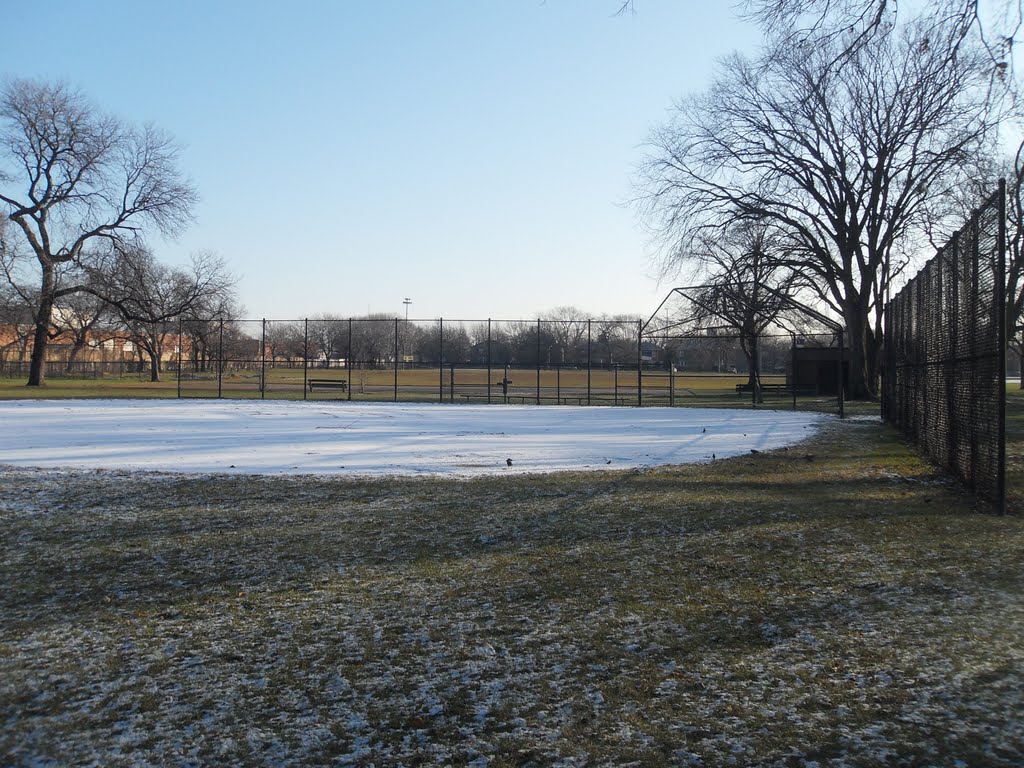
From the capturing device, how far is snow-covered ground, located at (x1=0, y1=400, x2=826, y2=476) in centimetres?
1204

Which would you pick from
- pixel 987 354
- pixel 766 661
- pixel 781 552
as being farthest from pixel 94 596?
pixel 987 354

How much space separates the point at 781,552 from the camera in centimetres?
632

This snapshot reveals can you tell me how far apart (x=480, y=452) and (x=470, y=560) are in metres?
7.65

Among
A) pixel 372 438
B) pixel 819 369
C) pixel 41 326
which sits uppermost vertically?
pixel 41 326

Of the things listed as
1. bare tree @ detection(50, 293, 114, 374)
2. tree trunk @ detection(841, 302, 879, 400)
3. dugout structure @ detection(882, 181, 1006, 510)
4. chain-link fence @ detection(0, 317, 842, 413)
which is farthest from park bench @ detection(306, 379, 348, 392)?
bare tree @ detection(50, 293, 114, 374)

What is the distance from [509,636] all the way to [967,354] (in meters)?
7.59

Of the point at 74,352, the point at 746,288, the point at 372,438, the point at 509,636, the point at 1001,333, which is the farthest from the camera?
the point at 74,352

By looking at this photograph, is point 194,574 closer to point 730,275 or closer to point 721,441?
point 721,441

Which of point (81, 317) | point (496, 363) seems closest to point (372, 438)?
point (496, 363)

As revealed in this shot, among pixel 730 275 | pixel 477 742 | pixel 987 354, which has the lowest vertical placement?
pixel 477 742

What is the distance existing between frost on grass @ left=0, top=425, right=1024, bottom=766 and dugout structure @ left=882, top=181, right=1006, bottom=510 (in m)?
0.95

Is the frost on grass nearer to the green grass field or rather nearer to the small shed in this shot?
the green grass field

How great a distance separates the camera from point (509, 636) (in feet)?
14.4

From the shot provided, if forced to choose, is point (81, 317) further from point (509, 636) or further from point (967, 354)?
point (509, 636)
